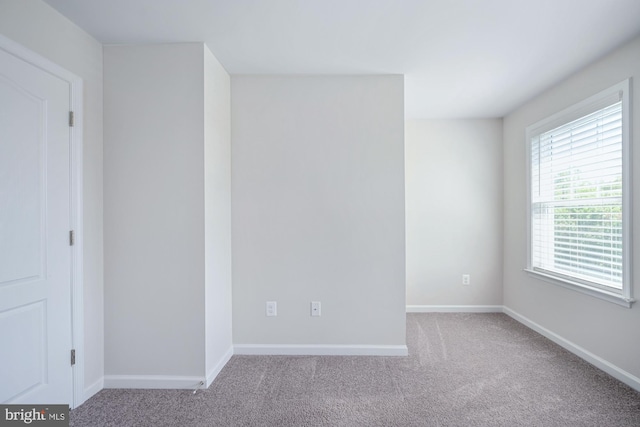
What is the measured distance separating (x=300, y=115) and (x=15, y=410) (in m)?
2.69

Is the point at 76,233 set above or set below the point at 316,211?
below

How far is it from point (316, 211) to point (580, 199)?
7.63ft

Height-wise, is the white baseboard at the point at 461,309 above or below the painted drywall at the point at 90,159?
below

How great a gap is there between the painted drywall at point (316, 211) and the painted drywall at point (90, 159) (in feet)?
3.29

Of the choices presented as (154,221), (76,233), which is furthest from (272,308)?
(76,233)

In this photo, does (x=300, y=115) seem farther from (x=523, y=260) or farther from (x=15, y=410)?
(x=523, y=260)

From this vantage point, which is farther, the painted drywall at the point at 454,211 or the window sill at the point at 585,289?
the painted drywall at the point at 454,211

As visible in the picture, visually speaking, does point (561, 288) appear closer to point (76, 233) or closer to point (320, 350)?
point (320, 350)

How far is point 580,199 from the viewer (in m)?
2.92

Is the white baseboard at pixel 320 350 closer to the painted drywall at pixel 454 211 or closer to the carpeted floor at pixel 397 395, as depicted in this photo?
the carpeted floor at pixel 397 395

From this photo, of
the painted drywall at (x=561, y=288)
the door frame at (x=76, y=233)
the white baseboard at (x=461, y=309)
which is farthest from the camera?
the white baseboard at (x=461, y=309)

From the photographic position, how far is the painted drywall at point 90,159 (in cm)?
205

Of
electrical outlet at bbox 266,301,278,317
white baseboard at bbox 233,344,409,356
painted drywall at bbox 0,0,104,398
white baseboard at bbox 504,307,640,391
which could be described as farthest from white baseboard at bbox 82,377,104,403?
white baseboard at bbox 504,307,640,391

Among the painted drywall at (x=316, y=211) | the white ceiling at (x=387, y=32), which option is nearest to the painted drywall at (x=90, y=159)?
the white ceiling at (x=387, y=32)
